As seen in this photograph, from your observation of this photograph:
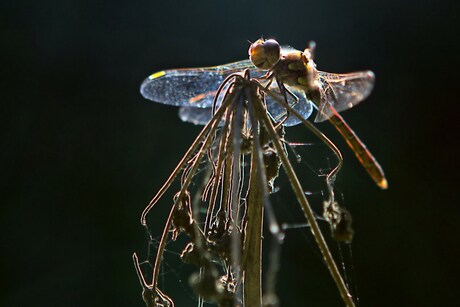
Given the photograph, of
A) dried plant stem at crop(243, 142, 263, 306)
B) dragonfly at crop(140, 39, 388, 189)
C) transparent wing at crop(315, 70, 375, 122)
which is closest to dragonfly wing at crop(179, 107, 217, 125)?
dragonfly at crop(140, 39, 388, 189)

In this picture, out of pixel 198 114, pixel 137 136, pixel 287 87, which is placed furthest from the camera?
pixel 137 136

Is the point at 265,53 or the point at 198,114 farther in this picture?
the point at 198,114

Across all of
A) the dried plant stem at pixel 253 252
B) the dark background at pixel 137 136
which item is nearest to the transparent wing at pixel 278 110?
the dried plant stem at pixel 253 252

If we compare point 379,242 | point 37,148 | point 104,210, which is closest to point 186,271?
point 104,210

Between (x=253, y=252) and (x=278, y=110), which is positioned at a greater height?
(x=278, y=110)

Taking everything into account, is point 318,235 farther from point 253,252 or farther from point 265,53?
point 265,53

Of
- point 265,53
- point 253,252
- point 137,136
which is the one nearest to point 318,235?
point 253,252

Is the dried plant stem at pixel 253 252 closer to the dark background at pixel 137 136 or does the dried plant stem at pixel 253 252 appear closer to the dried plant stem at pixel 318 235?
the dried plant stem at pixel 318 235

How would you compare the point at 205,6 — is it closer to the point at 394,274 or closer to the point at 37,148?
the point at 37,148
